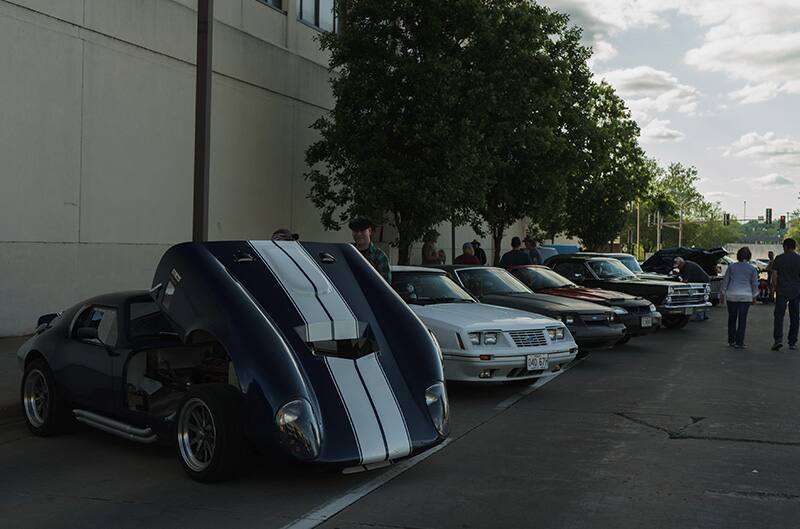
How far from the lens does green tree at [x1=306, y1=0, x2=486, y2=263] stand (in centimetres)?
1988

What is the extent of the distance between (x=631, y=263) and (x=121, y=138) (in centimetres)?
1197

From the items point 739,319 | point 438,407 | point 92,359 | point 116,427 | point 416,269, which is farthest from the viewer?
point 739,319


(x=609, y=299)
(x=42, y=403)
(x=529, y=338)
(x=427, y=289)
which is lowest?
(x=42, y=403)

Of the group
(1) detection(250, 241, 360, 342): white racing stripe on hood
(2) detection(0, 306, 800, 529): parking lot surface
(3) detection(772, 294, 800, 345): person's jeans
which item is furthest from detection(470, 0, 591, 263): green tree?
(1) detection(250, 241, 360, 342): white racing stripe on hood

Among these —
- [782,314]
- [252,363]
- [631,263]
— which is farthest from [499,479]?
[631,263]

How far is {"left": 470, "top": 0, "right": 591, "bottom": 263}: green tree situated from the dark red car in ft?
20.1

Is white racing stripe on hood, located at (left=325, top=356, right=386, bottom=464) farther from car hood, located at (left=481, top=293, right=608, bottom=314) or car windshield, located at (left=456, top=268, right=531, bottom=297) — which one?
car windshield, located at (left=456, top=268, right=531, bottom=297)

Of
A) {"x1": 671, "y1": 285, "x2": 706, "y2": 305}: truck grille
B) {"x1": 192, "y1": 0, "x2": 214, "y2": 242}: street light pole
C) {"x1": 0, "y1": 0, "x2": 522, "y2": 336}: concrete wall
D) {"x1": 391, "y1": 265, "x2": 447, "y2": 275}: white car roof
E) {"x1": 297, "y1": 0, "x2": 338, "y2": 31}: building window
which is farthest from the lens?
{"x1": 297, "y1": 0, "x2": 338, "y2": 31}: building window

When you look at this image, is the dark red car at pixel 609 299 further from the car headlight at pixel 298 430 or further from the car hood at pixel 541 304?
the car headlight at pixel 298 430

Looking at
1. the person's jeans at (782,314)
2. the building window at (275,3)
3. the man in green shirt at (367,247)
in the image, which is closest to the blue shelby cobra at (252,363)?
the man in green shirt at (367,247)

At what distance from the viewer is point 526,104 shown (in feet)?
Answer: 70.9

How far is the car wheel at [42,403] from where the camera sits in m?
7.46

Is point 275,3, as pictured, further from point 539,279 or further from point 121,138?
point 539,279

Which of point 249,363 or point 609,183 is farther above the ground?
point 609,183
